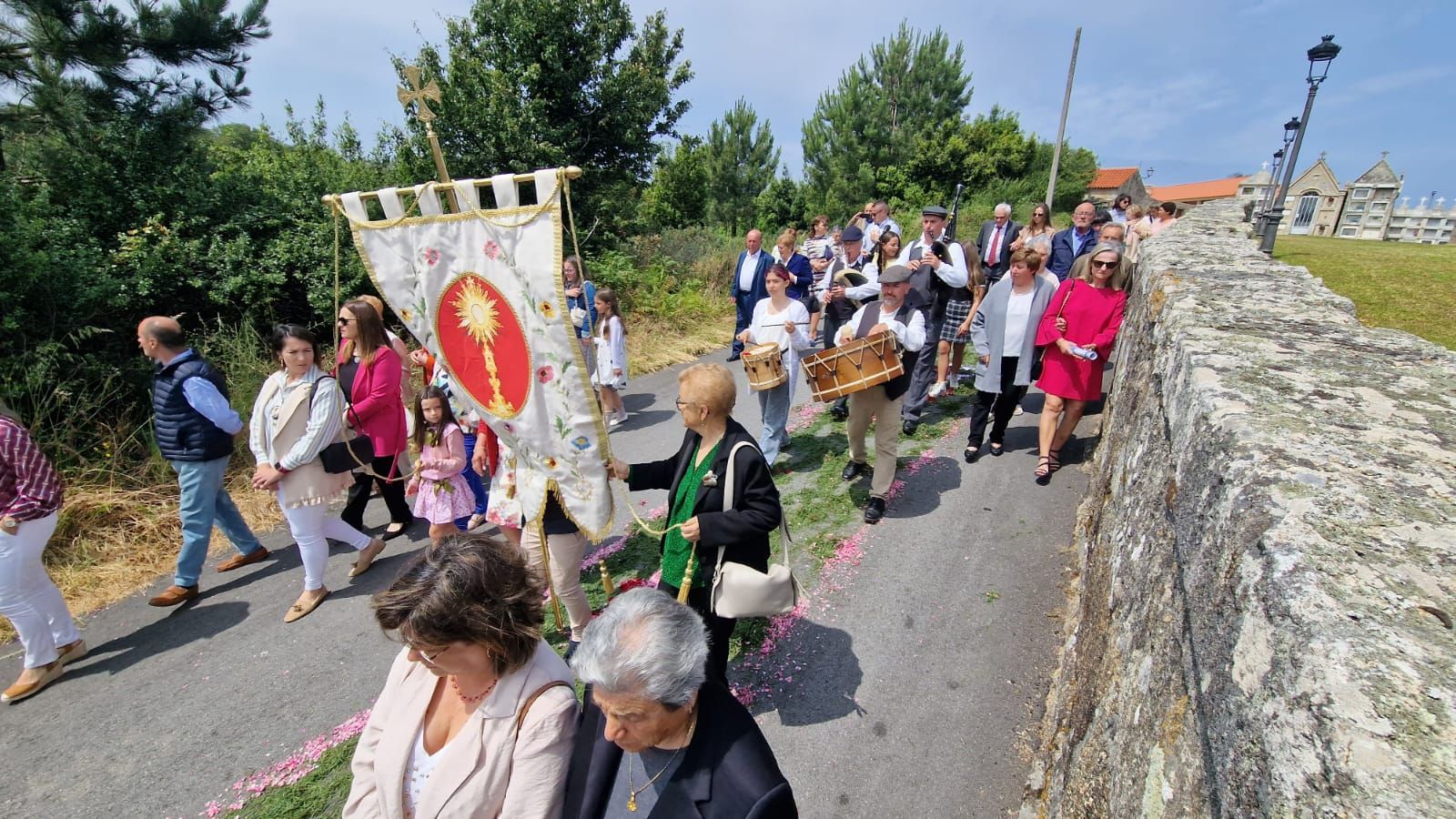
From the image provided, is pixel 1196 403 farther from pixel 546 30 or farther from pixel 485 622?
pixel 546 30

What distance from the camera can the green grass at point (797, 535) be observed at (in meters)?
2.88

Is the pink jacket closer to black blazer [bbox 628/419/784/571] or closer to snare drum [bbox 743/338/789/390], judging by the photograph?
snare drum [bbox 743/338/789/390]

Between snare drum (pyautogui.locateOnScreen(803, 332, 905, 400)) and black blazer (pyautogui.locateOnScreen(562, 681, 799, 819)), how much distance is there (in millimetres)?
3006

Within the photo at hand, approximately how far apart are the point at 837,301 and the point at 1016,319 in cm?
185

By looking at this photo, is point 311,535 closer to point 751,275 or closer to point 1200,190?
point 751,275

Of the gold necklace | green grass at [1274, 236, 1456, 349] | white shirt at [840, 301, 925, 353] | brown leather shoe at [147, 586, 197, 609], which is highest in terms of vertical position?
white shirt at [840, 301, 925, 353]

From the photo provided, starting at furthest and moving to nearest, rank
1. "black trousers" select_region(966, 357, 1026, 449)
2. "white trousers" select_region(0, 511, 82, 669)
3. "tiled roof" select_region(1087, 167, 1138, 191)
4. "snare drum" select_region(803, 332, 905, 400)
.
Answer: "tiled roof" select_region(1087, 167, 1138, 191) < "black trousers" select_region(966, 357, 1026, 449) < "snare drum" select_region(803, 332, 905, 400) < "white trousers" select_region(0, 511, 82, 669)

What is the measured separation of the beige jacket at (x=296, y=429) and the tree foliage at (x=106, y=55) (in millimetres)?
4881

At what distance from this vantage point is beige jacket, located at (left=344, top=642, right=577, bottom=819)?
70.5 inches

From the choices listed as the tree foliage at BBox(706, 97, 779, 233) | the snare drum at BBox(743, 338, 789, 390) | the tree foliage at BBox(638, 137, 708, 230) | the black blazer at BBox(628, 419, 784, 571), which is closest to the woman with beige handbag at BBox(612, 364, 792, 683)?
the black blazer at BBox(628, 419, 784, 571)

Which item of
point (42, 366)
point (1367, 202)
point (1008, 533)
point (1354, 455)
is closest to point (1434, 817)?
point (1354, 455)

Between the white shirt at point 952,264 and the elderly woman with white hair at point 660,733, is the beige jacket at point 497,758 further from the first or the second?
the white shirt at point 952,264

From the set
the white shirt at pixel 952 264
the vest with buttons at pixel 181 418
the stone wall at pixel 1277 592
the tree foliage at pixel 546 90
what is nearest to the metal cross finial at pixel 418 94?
the vest with buttons at pixel 181 418

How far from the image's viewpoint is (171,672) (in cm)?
375
